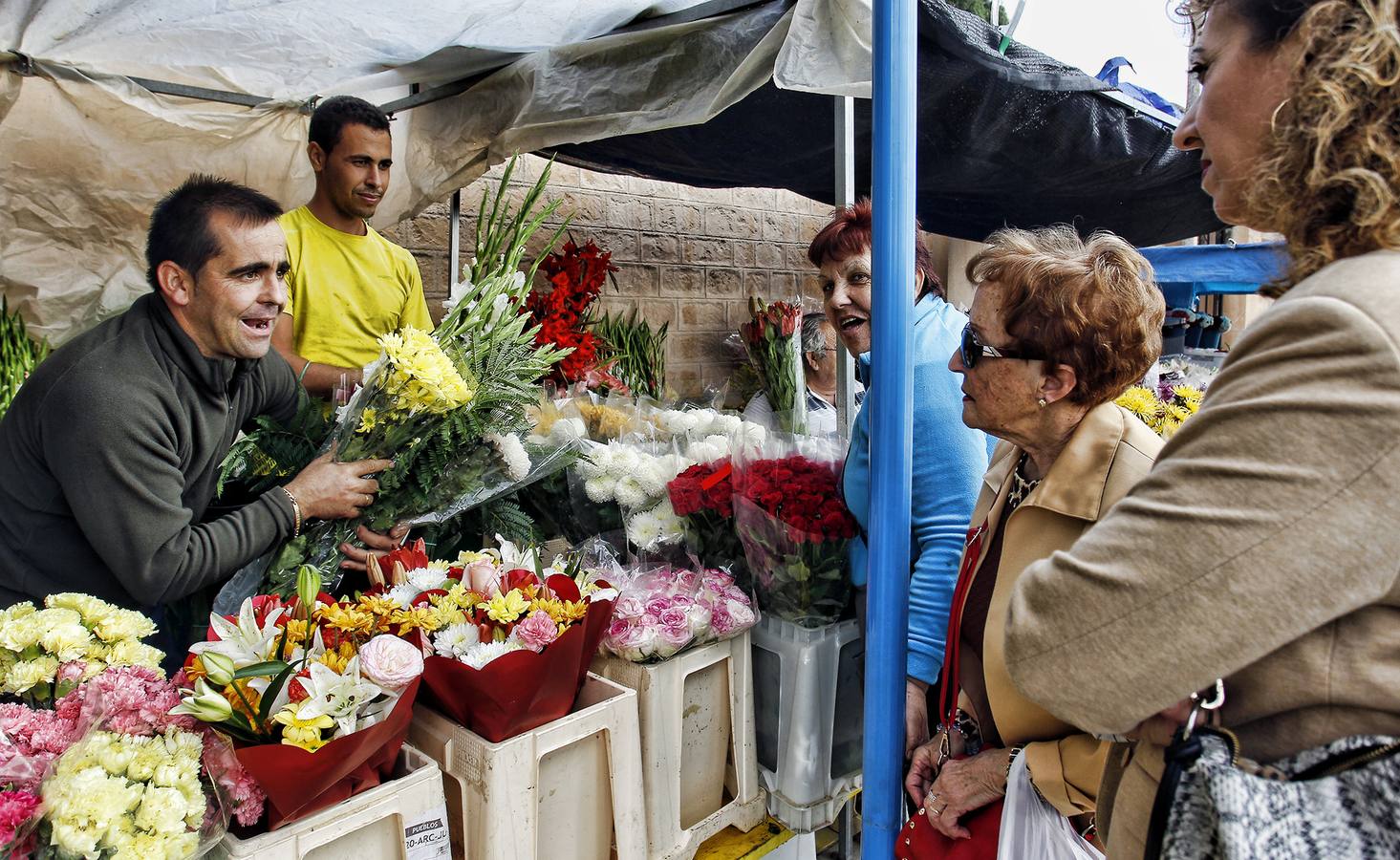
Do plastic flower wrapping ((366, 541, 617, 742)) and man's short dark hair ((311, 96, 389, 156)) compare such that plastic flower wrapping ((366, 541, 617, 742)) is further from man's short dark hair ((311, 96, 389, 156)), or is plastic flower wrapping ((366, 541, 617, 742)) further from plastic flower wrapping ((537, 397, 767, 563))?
man's short dark hair ((311, 96, 389, 156))

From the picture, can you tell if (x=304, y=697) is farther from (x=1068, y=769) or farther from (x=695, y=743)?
(x=1068, y=769)

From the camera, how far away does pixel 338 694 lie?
1.21m

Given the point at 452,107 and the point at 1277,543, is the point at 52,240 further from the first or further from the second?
the point at 1277,543

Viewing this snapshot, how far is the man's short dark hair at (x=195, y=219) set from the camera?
1786 millimetres

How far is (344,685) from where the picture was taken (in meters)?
1.22

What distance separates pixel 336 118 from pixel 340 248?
44 cm

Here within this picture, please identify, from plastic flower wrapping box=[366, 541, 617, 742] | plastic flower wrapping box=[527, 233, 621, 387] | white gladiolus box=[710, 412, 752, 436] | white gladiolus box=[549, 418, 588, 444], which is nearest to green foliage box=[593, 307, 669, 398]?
plastic flower wrapping box=[527, 233, 621, 387]

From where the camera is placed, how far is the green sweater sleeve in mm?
1606

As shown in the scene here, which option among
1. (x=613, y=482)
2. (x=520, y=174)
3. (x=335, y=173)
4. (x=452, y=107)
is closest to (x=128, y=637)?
(x=613, y=482)

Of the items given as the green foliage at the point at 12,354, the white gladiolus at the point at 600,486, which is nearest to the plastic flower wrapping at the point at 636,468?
the white gladiolus at the point at 600,486

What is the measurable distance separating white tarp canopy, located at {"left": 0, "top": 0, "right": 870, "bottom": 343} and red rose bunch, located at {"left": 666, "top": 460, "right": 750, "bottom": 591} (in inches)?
39.7

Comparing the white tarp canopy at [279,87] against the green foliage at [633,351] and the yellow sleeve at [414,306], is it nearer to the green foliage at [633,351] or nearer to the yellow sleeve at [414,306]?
the yellow sleeve at [414,306]

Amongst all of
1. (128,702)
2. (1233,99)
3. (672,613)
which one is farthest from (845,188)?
(128,702)

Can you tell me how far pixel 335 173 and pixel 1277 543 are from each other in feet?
9.78
